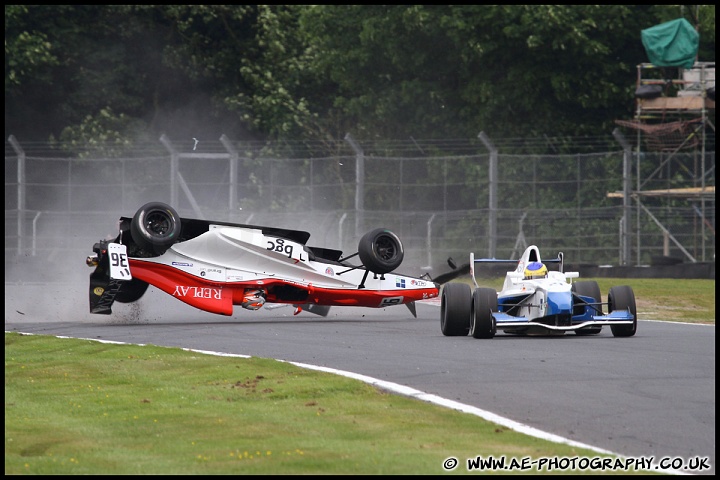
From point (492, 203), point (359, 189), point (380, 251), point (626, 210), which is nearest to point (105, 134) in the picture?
point (359, 189)

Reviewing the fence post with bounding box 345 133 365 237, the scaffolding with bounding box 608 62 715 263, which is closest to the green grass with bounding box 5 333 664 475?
the fence post with bounding box 345 133 365 237

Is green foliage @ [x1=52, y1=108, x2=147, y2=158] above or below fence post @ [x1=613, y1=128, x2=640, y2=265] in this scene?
above

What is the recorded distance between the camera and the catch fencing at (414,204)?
3023 cm

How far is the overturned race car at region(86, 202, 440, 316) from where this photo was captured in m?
17.8

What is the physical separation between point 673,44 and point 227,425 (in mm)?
29162

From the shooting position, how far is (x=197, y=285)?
18.2m

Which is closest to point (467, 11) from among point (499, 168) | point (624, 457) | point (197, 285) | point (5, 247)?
point (499, 168)

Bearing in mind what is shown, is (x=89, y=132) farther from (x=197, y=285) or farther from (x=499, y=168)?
(x=197, y=285)

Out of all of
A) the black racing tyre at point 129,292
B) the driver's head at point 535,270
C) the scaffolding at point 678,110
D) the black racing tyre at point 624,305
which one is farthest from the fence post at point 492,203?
the black racing tyre at point 624,305

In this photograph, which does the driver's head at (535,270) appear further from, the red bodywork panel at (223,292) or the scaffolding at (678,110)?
the scaffolding at (678,110)

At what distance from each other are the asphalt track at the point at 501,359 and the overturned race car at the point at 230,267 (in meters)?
0.43

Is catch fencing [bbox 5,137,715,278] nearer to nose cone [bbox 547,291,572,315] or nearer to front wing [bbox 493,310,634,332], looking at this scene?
front wing [bbox 493,310,634,332]

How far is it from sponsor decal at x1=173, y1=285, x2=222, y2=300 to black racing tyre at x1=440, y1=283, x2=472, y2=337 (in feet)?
13.3

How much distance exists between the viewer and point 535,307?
1536 centimetres
